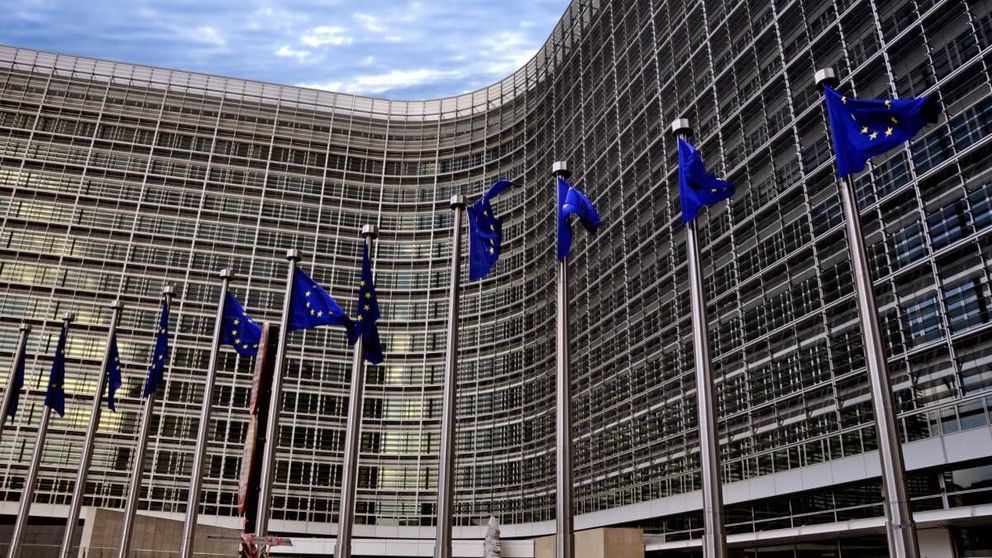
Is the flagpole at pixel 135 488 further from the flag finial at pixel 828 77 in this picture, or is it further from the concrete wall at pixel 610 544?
the flag finial at pixel 828 77

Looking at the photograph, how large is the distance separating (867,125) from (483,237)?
867cm

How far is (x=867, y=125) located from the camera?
45.1ft

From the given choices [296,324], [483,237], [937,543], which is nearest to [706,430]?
[483,237]

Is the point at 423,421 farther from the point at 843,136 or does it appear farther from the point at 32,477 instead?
the point at 843,136

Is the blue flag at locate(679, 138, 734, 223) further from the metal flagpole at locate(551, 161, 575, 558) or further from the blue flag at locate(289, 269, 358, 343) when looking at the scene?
the blue flag at locate(289, 269, 358, 343)

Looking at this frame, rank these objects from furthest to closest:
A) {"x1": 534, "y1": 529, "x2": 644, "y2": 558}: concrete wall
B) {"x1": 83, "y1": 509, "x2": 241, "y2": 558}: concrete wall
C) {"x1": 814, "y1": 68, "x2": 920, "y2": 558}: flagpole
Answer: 1. {"x1": 83, "y1": 509, "x2": 241, "y2": 558}: concrete wall
2. {"x1": 534, "y1": 529, "x2": 644, "y2": 558}: concrete wall
3. {"x1": 814, "y1": 68, "x2": 920, "y2": 558}: flagpole

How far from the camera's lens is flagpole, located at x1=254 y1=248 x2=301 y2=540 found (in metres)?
21.4

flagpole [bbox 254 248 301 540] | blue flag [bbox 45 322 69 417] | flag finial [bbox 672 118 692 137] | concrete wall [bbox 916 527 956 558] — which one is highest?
flag finial [bbox 672 118 692 137]

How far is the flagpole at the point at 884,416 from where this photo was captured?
10797 mm

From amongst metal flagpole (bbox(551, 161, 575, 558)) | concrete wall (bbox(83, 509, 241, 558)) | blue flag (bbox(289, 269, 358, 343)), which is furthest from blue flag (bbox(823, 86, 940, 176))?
concrete wall (bbox(83, 509, 241, 558))

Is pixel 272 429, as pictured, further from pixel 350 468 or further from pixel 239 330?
pixel 239 330

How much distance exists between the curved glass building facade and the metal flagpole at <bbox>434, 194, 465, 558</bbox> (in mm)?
15674

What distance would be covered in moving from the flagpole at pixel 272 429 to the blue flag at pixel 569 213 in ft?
29.5

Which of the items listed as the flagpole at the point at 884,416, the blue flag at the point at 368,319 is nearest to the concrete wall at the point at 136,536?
the blue flag at the point at 368,319
